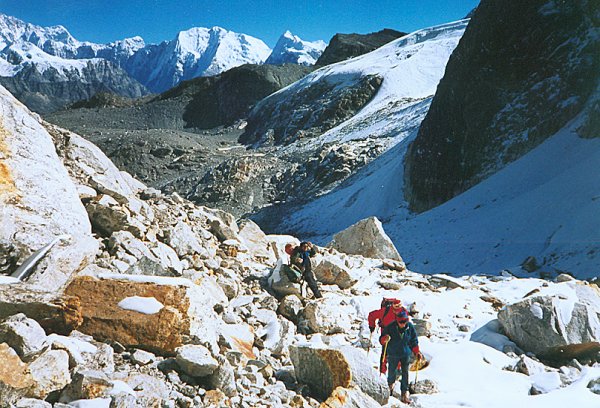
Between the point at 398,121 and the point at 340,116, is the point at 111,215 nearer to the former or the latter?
the point at 398,121

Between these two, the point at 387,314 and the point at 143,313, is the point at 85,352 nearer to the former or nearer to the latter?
the point at 143,313

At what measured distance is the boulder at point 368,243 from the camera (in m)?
16.1

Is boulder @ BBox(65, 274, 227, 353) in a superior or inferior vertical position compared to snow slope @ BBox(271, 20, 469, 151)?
inferior

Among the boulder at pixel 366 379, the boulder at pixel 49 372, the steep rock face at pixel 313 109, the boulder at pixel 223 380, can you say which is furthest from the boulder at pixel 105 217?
the steep rock face at pixel 313 109

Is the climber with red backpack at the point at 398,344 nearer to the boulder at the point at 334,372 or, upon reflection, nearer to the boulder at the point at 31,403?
the boulder at the point at 334,372

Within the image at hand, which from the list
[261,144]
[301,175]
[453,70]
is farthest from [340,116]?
[453,70]

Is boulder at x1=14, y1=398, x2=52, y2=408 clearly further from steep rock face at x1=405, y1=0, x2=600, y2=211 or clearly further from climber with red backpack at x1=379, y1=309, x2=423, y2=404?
steep rock face at x1=405, y1=0, x2=600, y2=211

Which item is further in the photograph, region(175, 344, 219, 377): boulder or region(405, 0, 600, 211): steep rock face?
region(405, 0, 600, 211): steep rock face

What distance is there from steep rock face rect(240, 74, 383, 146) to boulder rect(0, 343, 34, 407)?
67171 mm

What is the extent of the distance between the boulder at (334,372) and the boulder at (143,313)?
4.40 feet

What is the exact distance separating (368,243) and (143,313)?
1180cm

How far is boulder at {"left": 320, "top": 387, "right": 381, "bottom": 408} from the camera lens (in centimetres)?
504

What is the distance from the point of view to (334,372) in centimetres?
581

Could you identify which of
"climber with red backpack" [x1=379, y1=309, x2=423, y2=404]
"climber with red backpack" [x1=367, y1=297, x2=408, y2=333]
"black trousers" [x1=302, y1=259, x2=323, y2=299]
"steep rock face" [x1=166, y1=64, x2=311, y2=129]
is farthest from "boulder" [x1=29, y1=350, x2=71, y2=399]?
"steep rock face" [x1=166, y1=64, x2=311, y2=129]
